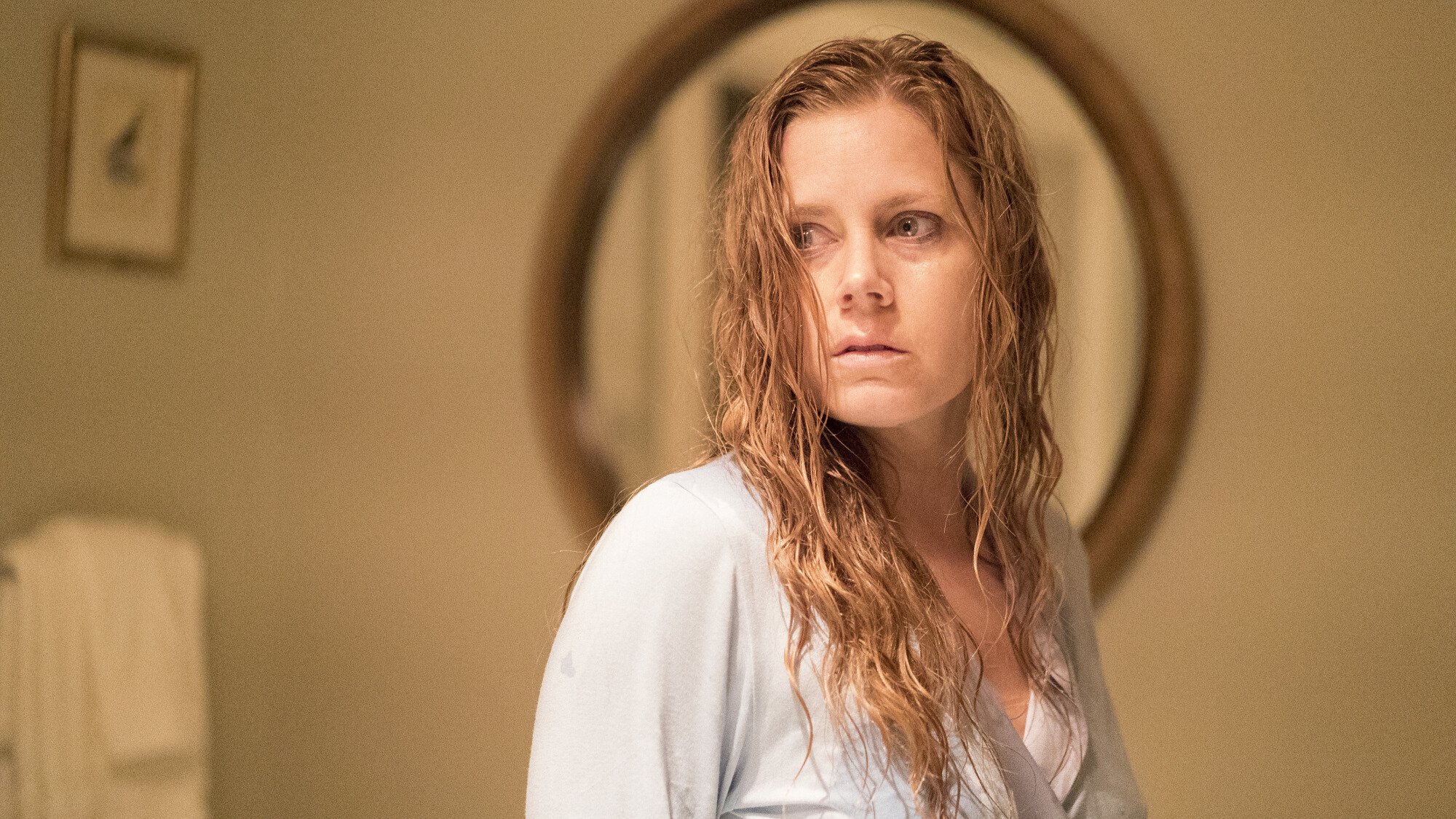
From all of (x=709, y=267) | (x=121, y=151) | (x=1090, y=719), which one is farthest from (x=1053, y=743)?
(x=121, y=151)

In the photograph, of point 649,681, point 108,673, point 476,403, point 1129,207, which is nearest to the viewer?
point 649,681

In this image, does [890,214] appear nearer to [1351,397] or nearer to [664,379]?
[664,379]

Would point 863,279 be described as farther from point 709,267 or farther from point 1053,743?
point 709,267

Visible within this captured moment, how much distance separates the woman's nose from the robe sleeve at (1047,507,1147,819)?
0.23 m

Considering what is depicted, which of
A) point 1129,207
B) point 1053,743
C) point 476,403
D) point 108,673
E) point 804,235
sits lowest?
point 108,673

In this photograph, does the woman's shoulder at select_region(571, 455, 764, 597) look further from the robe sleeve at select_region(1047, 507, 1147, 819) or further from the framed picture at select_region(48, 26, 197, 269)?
the framed picture at select_region(48, 26, 197, 269)

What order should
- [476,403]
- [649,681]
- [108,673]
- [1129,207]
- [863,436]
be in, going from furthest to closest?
1. [476,403]
2. [1129,207]
3. [108,673]
4. [863,436]
5. [649,681]

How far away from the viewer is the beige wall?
1.07m

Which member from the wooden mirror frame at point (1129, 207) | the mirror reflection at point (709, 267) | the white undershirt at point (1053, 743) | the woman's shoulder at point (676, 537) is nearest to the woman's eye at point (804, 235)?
the woman's shoulder at point (676, 537)

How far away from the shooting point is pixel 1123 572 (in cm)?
109

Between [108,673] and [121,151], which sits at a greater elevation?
[121,151]

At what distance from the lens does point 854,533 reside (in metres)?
0.50

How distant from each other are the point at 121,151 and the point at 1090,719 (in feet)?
2.89

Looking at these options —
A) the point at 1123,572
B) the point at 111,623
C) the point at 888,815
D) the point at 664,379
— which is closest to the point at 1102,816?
the point at 888,815
